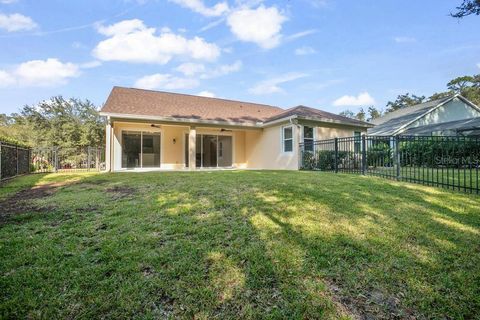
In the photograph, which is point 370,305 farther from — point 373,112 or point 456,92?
point 373,112

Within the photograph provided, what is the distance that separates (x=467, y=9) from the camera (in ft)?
18.7

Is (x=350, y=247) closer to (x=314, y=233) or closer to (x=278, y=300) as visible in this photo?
(x=314, y=233)

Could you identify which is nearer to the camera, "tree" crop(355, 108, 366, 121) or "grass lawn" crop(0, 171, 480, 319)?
"grass lawn" crop(0, 171, 480, 319)

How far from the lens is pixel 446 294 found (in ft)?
7.04

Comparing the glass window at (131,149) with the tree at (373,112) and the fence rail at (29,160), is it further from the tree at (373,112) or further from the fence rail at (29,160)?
the tree at (373,112)

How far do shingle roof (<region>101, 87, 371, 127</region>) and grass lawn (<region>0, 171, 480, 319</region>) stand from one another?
8.82m

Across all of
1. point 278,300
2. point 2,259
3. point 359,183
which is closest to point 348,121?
point 359,183

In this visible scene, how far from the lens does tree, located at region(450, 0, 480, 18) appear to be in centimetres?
556

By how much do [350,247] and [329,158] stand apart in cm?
882

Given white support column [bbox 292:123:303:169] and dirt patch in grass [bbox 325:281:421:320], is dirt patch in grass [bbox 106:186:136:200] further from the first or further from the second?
white support column [bbox 292:123:303:169]

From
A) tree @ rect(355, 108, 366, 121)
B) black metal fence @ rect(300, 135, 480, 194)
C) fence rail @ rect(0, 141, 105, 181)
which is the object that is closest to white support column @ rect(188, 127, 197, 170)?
black metal fence @ rect(300, 135, 480, 194)

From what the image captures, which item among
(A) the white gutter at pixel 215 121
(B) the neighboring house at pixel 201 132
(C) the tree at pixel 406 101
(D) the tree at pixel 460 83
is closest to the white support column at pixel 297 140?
(B) the neighboring house at pixel 201 132

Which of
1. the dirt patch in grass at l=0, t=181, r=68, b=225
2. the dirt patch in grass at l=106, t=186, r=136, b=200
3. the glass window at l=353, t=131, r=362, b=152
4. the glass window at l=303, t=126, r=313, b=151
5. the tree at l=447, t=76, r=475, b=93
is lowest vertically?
the dirt patch in grass at l=0, t=181, r=68, b=225

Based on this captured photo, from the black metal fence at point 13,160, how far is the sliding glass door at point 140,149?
13.3 ft
